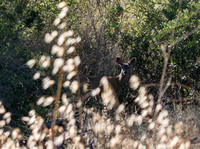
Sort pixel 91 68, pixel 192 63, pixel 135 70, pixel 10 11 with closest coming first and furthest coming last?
1. pixel 10 11
2. pixel 192 63
3. pixel 135 70
4. pixel 91 68

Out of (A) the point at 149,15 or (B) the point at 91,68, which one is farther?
(B) the point at 91,68

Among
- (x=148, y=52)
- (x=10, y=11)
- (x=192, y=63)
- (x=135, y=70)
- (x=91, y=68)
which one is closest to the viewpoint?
(x=10, y=11)

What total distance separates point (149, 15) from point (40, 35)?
4253 mm

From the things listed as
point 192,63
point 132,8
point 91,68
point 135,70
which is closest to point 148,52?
point 135,70

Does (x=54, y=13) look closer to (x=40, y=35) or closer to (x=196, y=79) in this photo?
(x=40, y=35)

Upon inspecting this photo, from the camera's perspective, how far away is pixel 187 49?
27.4 feet

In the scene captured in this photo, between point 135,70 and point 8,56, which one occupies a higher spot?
point 8,56

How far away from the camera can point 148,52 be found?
9.57 metres

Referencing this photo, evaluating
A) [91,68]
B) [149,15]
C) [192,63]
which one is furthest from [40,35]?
[192,63]

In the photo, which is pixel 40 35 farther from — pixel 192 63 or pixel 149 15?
pixel 192 63

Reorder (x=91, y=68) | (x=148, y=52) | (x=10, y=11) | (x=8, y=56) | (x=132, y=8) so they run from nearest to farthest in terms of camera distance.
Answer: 1. (x=8, y=56)
2. (x=10, y=11)
3. (x=148, y=52)
4. (x=132, y=8)
5. (x=91, y=68)

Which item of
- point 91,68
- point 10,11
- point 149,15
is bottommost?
point 91,68

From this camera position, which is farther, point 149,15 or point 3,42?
point 149,15

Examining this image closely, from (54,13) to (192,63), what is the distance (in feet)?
18.1
